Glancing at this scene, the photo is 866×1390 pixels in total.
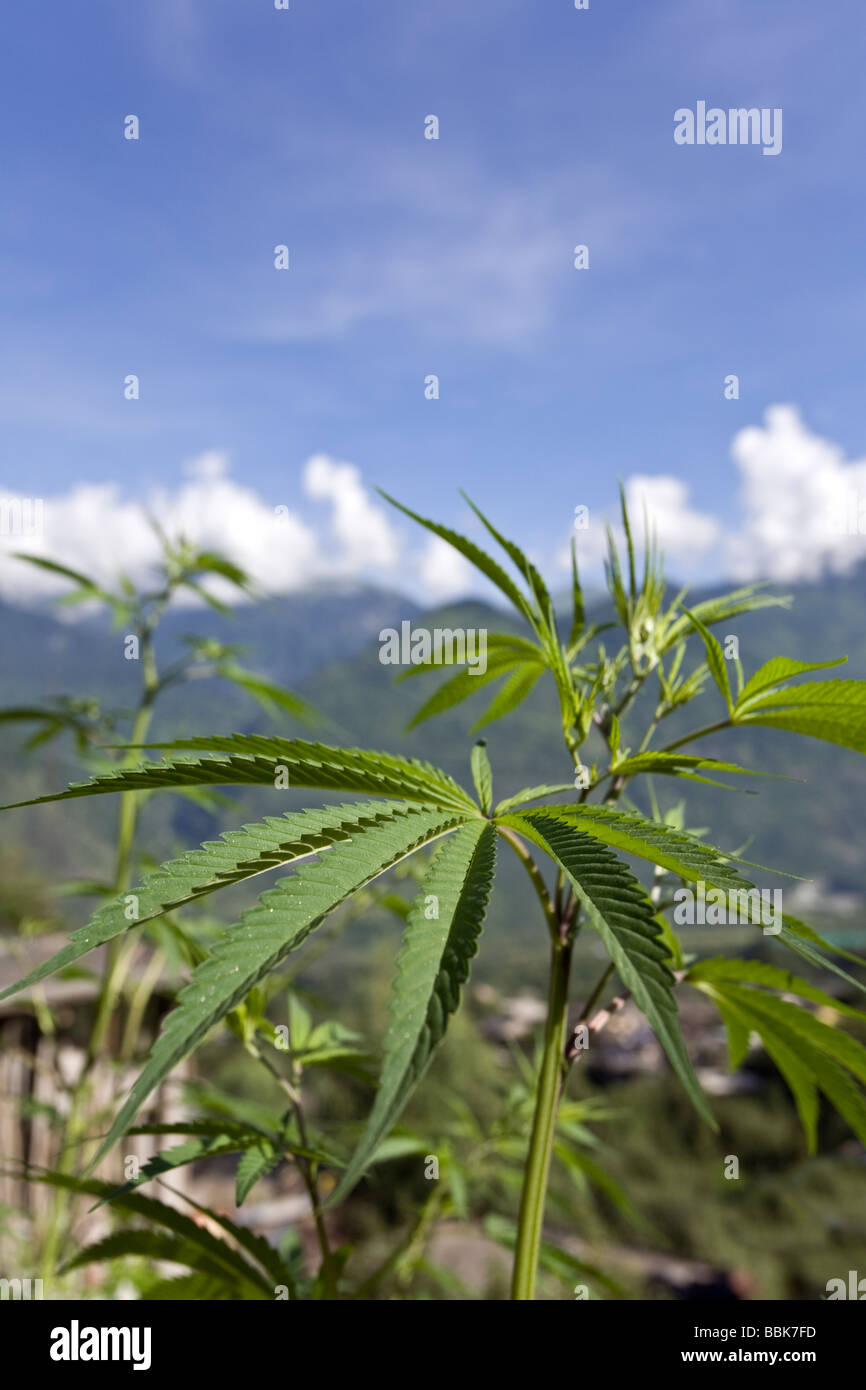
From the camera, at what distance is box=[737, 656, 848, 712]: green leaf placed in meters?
0.70

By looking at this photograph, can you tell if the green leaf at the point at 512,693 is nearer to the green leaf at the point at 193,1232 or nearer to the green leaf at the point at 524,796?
the green leaf at the point at 524,796

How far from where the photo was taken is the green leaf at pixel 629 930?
419mm

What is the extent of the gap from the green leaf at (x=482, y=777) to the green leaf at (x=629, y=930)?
0.12 meters

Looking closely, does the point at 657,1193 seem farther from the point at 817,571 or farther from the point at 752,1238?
the point at 817,571

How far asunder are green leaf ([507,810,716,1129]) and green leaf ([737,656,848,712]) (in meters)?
0.29

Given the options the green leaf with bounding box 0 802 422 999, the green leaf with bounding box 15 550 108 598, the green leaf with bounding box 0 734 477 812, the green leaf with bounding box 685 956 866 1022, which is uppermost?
the green leaf with bounding box 15 550 108 598

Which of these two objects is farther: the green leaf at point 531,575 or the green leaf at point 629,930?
the green leaf at point 531,575

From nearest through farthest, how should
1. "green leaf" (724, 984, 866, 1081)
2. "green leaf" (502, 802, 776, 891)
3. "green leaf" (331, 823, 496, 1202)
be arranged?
"green leaf" (331, 823, 496, 1202) → "green leaf" (502, 802, 776, 891) → "green leaf" (724, 984, 866, 1081)

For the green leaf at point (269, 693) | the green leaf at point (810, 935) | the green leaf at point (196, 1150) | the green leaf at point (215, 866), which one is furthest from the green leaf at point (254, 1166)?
the green leaf at point (269, 693)

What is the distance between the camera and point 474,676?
0.91 m

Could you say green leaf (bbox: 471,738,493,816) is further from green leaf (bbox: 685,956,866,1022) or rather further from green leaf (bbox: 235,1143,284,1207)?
green leaf (bbox: 235,1143,284,1207)

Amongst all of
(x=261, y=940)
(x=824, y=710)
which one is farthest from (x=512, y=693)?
(x=261, y=940)

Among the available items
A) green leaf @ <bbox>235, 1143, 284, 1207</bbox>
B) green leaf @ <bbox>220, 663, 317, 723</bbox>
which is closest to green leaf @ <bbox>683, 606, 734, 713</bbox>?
green leaf @ <bbox>235, 1143, 284, 1207</bbox>
